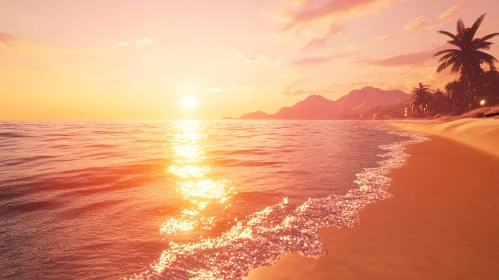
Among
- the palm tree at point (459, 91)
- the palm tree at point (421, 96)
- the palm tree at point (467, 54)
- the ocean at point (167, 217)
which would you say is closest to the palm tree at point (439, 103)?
the palm tree at point (421, 96)

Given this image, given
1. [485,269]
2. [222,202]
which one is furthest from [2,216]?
[485,269]

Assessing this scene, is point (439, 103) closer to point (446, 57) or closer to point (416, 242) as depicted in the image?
point (446, 57)

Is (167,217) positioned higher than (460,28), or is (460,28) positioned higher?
(460,28)

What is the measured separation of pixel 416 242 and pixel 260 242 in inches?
100

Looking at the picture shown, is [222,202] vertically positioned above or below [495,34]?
below

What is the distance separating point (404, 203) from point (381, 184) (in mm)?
2056

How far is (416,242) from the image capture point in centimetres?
399

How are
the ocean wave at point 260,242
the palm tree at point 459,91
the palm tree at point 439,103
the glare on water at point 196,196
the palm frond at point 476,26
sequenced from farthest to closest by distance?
1. the palm tree at point 439,103
2. the palm tree at point 459,91
3. the palm frond at point 476,26
4. the glare on water at point 196,196
5. the ocean wave at point 260,242

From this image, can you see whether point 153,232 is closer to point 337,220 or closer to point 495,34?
point 337,220

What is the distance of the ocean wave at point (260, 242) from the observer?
3477 mm

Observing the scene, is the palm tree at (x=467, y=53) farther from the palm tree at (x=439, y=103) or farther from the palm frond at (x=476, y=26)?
the palm tree at (x=439, y=103)

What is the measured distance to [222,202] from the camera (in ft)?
21.5

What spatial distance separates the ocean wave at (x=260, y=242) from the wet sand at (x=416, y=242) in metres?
0.23

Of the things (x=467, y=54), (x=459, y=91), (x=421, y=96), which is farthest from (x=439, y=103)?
(x=467, y=54)
